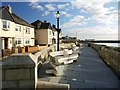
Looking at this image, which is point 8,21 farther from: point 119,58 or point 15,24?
point 119,58

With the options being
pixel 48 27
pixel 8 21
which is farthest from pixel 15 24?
pixel 48 27

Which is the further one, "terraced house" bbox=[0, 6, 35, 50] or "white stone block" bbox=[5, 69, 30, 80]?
"terraced house" bbox=[0, 6, 35, 50]

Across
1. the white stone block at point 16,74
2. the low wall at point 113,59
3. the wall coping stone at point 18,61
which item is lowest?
the low wall at point 113,59

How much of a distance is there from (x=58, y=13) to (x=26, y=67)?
43.3 feet

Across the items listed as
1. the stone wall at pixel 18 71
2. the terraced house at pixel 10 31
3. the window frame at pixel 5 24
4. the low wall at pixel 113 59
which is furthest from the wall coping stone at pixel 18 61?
the window frame at pixel 5 24

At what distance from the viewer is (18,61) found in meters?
4.57

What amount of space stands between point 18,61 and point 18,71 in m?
0.24

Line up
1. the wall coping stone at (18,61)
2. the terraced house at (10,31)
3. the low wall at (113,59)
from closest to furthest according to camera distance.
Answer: the wall coping stone at (18,61) < the low wall at (113,59) < the terraced house at (10,31)

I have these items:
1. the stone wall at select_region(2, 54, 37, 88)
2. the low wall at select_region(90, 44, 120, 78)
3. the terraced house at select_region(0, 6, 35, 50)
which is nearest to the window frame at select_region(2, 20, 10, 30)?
the terraced house at select_region(0, 6, 35, 50)

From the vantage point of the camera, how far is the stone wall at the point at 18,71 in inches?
179

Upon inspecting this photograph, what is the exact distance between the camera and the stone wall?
179 inches

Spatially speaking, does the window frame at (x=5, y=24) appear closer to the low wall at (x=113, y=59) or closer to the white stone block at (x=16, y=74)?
the low wall at (x=113, y=59)

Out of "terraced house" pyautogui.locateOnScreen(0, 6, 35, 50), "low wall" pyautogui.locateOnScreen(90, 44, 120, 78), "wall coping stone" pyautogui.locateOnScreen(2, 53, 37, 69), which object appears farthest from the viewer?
"terraced house" pyautogui.locateOnScreen(0, 6, 35, 50)

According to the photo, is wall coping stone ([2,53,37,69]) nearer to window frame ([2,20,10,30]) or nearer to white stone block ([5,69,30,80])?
white stone block ([5,69,30,80])
